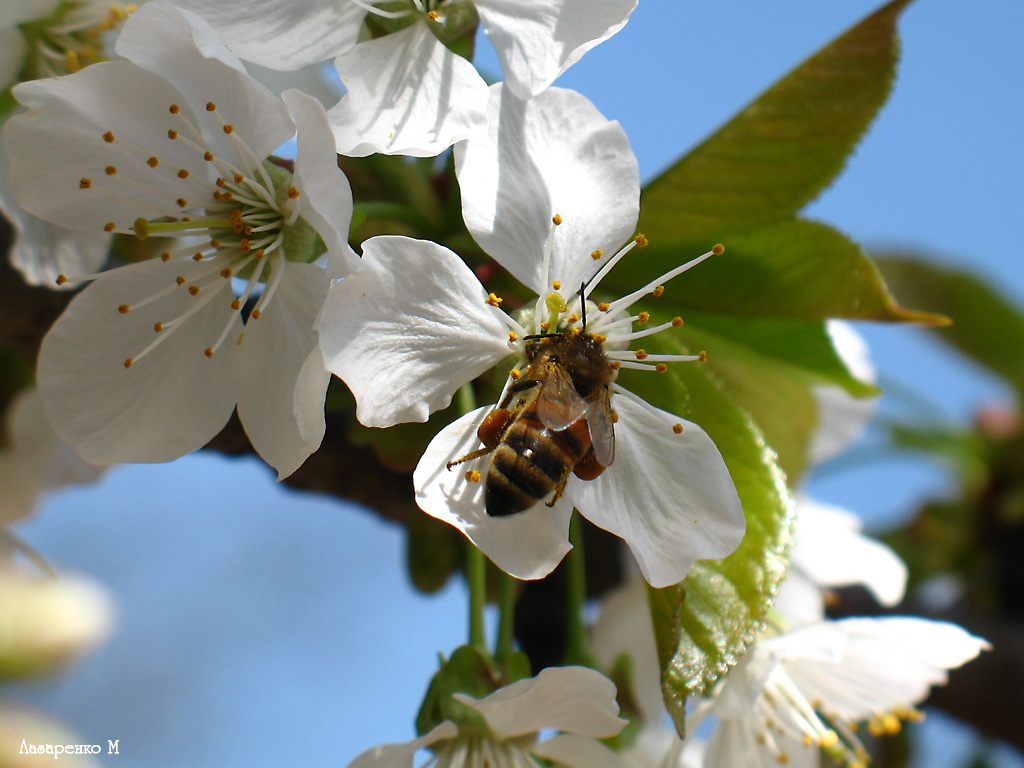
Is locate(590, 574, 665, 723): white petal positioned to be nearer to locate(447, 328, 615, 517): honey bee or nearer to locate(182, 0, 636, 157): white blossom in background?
locate(447, 328, 615, 517): honey bee

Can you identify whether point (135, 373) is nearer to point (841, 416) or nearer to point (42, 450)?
point (42, 450)

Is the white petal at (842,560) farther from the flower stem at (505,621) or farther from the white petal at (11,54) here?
the white petal at (11,54)

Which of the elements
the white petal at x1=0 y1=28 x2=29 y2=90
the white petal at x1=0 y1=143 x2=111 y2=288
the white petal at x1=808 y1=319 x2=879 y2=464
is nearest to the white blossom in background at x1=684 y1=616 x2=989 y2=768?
the white petal at x1=808 y1=319 x2=879 y2=464

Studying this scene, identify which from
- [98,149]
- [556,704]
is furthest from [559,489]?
[98,149]

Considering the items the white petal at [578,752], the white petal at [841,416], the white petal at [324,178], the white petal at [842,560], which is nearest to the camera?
the white petal at [324,178]

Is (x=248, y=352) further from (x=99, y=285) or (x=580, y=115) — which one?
(x=580, y=115)

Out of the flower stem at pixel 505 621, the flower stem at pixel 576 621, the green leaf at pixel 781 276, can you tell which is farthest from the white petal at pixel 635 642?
the green leaf at pixel 781 276
